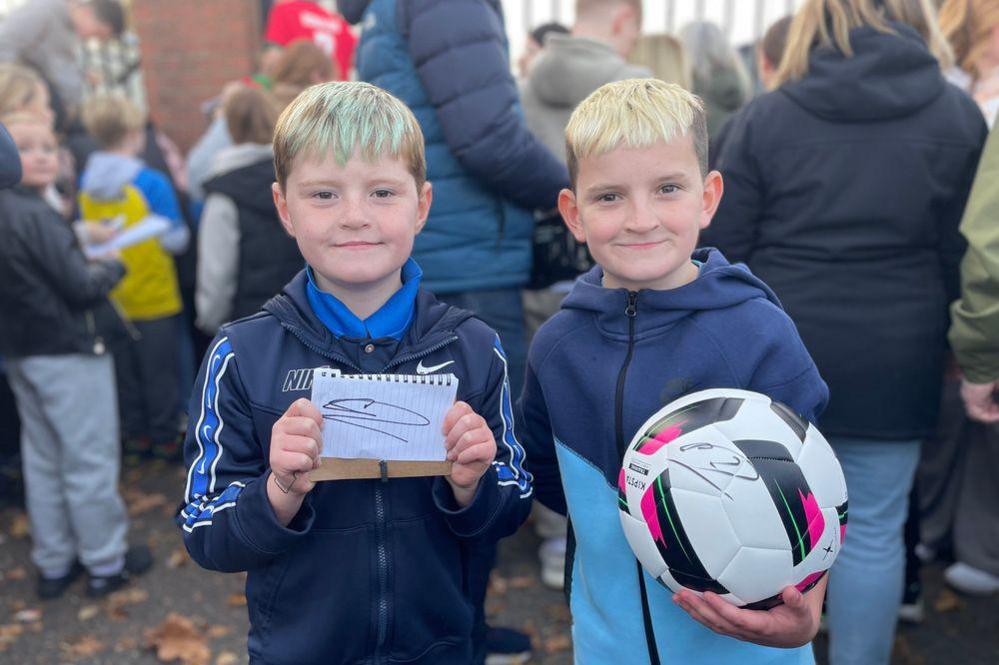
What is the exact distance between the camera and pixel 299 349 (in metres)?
1.86

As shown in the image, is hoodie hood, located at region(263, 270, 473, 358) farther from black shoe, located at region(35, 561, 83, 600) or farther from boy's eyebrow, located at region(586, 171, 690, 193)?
black shoe, located at region(35, 561, 83, 600)

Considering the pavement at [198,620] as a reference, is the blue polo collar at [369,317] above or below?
above

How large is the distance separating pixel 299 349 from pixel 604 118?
0.79 meters

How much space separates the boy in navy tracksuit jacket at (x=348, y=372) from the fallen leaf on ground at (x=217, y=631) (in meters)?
2.11

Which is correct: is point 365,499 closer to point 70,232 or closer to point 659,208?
point 659,208

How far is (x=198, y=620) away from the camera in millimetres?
3938

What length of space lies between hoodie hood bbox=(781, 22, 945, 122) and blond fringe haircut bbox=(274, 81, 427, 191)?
145 centimetres

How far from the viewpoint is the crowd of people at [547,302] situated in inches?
72.4

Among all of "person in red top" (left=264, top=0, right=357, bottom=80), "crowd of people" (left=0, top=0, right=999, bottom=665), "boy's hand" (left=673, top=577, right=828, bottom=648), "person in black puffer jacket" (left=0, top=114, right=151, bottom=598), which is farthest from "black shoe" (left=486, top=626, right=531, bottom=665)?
"person in red top" (left=264, top=0, right=357, bottom=80)

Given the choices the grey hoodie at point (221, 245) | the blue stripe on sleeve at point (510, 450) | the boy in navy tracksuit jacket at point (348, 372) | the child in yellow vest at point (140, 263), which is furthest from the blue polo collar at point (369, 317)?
the child in yellow vest at point (140, 263)

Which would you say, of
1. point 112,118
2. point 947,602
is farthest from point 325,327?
point 112,118

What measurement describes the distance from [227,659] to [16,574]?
57.1 inches

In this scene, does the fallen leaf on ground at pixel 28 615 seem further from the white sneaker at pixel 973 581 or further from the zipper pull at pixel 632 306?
the white sneaker at pixel 973 581
